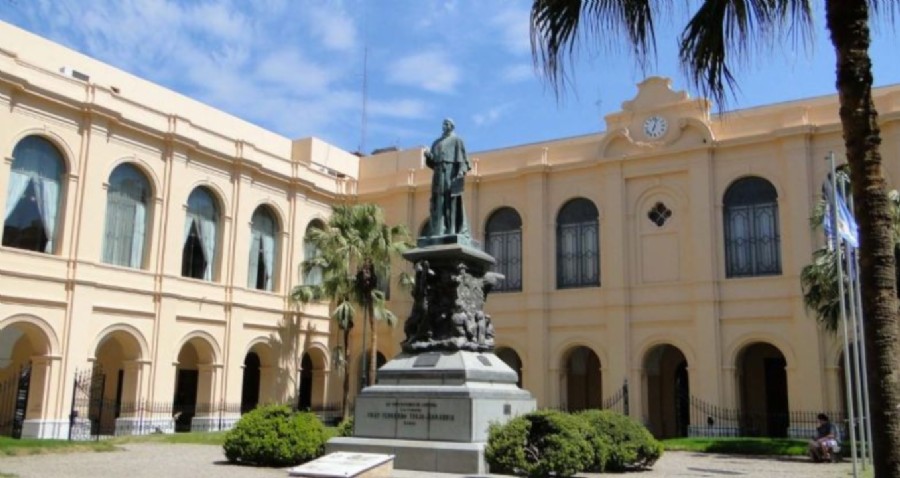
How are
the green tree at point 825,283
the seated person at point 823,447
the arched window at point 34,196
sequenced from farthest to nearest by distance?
1. the arched window at point 34,196
2. the green tree at point 825,283
3. the seated person at point 823,447

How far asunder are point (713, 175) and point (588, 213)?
15.4 ft

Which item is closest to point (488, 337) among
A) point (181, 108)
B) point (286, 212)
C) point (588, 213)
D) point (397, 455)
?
point (397, 455)

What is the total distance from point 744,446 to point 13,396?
891 inches

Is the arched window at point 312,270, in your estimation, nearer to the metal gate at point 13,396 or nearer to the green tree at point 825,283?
the metal gate at point 13,396

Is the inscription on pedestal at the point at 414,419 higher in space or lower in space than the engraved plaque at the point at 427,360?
lower

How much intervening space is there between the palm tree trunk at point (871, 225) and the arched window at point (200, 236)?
2538cm

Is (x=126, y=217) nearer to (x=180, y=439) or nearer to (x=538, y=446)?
(x=180, y=439)

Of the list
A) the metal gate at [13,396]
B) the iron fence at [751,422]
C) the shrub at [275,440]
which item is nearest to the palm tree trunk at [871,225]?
the shrub at [275,440]

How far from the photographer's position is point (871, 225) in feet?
19.5

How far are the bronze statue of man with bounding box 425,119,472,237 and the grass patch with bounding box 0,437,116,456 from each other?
9546 mm

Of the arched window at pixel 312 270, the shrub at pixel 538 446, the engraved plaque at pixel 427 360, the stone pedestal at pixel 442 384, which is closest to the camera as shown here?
the shrub at pixel 538 446

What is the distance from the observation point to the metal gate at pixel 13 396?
27.4 metres

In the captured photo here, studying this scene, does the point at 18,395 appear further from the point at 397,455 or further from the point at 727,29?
the point at 727,29

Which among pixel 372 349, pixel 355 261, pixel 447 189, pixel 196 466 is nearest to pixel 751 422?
pixel 372 349
